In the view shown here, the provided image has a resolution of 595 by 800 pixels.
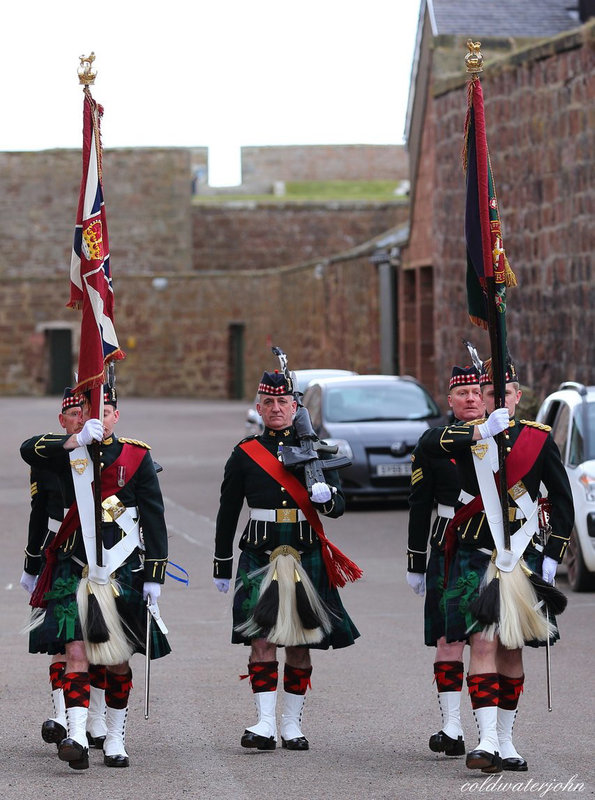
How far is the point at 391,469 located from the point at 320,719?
10.8 meters

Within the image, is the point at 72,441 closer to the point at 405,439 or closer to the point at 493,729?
the point at 493,729

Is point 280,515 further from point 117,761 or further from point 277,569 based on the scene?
point 117,761

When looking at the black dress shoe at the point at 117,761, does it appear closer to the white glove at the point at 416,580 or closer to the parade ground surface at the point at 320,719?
the parade ground surface at the point at 320,719

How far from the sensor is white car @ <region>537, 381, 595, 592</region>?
12.1m

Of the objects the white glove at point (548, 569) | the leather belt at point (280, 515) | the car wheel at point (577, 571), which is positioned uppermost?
the leather belt at point (280, 515)

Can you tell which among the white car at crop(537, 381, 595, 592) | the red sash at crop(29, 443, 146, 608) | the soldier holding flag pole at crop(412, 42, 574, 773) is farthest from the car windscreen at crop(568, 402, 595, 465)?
the red sash at crop(29, 443, 146, 608)

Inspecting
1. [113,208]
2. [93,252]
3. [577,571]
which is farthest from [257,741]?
[113,208]

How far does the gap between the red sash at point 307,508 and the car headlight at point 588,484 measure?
16.4ft

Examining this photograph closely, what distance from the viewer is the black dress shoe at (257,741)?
7.25 meters

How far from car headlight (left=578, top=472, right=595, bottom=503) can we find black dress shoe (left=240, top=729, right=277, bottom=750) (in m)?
5.47

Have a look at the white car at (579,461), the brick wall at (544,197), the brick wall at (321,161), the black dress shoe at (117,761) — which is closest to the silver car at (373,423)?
the brick wall at (544,197)

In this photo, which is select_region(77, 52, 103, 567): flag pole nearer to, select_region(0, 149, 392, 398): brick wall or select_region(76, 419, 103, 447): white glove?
select_region(76, 419, 103, 447): white glove

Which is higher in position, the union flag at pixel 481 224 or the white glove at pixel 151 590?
the union flag at pixel 481 224

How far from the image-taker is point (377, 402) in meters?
20.3
